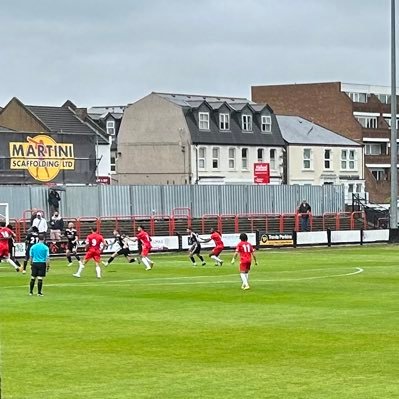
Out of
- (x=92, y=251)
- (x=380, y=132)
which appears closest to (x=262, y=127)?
(x=380, y=132)

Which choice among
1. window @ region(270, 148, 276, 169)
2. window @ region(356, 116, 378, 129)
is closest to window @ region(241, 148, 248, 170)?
window @ region(270, 148, 276, 169)

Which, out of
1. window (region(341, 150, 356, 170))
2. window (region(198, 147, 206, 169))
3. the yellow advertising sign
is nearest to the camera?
the yellow advertising sign

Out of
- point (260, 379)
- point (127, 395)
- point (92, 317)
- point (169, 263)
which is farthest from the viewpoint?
point (169, 263)

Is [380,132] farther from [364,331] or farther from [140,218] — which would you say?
[364,331]

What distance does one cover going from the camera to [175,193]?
75.7 metres

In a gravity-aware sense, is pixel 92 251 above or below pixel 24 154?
below

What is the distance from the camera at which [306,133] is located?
352ft

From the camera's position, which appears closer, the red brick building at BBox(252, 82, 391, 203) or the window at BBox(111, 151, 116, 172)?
the window at BBox(111, 151, 116, 172)

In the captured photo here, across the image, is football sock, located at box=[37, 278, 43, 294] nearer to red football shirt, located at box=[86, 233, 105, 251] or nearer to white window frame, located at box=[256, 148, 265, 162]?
red football shirt, located at box=[86, 233, 105, 251]

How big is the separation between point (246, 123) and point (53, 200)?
3736 cm

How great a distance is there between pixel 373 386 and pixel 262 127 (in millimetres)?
86295

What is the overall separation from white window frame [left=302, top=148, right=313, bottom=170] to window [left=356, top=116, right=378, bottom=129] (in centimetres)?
1794

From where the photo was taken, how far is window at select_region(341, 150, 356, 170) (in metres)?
109

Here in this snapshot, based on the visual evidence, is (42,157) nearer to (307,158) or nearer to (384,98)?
(307,158)
